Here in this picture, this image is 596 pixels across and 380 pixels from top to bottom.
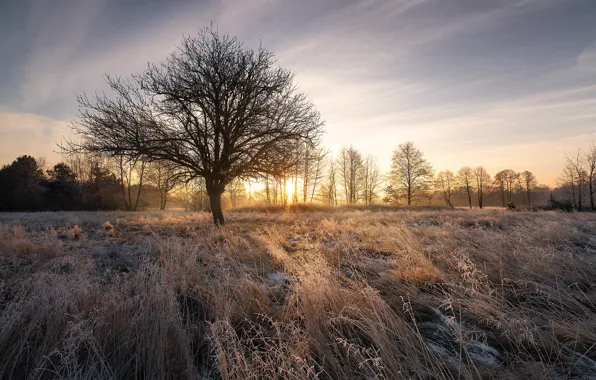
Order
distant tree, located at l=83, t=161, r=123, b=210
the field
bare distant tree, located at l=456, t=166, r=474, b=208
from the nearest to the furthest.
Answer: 1. the field
2. distant tree, located at l=83, t=161, r=123, b=210
3. bare distant tree, located at l=456, t=166, r=474, b=208

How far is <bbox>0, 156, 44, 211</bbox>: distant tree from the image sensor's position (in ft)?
103

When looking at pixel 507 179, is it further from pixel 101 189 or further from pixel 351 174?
pixel 101 189

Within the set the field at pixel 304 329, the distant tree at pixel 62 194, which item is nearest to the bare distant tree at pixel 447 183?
the field at pixel 304 329

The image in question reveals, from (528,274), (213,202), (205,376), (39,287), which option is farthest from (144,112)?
(528,274)

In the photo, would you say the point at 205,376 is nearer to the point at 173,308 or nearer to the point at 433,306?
the point at 173,308

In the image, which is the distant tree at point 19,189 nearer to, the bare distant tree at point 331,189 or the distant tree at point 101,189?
the distant tree at point 101,189

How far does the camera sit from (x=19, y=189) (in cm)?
3141

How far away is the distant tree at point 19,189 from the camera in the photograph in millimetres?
31469

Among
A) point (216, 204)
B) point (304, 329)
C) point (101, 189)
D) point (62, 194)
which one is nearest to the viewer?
point (304, 329)

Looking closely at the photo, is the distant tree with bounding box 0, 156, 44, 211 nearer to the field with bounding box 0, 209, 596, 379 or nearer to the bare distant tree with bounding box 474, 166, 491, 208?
the field with bounding box 0, 209, 596, 379

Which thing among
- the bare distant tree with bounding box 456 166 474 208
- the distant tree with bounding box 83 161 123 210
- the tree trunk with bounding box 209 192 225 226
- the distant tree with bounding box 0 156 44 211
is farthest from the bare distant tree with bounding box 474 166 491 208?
the distant tree with bounding box 0 156 44 211

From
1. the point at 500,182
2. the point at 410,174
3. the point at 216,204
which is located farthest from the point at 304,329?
the point at 500,182

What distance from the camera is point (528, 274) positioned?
3.81 metres

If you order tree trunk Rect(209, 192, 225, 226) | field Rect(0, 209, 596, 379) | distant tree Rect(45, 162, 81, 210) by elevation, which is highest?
distant tree Rect(45, 162, 81, 210)
